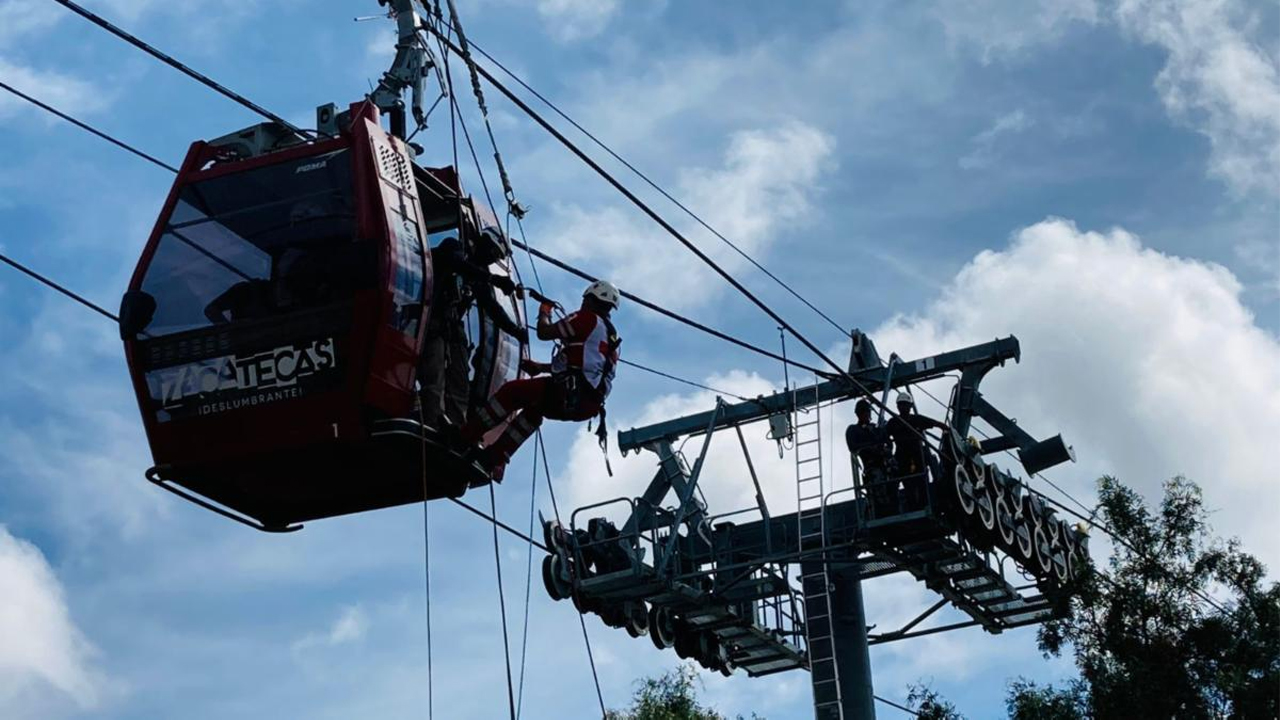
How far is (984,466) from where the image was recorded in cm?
2597

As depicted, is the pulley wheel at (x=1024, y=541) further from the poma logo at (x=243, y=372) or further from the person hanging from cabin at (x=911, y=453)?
the poma logo at (x=243, y=372)

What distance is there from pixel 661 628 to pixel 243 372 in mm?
13082

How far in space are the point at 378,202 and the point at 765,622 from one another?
14.2m

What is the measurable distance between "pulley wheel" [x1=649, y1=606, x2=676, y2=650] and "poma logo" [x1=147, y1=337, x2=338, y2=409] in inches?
498

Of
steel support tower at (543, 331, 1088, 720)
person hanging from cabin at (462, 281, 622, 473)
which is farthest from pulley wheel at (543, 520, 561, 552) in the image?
person hanging from cabin at (462, 281, 622, 473)

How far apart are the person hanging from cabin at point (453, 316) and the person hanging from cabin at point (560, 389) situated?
0.33m

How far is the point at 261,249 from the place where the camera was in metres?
16.0

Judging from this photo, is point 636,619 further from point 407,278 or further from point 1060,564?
point 407,278

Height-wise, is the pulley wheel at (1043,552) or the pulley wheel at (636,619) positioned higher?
the pulley wheel at (1043,552)

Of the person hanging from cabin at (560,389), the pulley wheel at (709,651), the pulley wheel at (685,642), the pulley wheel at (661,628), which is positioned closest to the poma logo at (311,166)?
the person hanging from cabin at (560,389)

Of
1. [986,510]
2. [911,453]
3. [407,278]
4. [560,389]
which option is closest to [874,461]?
[911,453]

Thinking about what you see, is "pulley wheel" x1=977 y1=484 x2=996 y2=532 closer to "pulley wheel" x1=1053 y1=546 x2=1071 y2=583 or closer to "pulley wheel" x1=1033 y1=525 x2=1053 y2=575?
"pulley wheel" x1=1033 y1=525 x2=1053 y2=575

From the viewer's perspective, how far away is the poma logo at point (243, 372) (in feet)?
50.9

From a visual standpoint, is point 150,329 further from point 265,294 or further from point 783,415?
point 783,415
